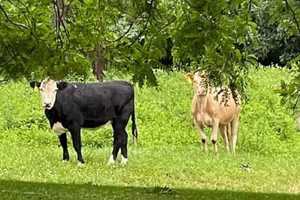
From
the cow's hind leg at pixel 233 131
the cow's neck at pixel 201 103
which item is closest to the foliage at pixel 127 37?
the cow's neck at pixel 201 103

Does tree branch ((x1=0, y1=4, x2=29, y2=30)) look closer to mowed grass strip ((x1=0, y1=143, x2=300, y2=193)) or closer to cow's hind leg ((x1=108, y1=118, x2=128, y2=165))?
mowed grass strip ((x1=0, y1=143, x2=300, y2=193))

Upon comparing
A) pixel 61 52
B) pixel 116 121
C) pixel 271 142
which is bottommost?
pixel 271 142

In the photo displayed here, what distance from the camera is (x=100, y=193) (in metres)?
9.90

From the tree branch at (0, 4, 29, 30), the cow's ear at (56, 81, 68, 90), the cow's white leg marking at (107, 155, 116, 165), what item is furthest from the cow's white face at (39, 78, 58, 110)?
the tree branch at (0, 4, 29, 30)

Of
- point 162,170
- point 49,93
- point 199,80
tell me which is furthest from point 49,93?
point 199,80

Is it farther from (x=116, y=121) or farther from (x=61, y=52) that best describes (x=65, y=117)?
(x=61, y=52)

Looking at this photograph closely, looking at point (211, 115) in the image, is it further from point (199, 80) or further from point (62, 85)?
point (62, 85)

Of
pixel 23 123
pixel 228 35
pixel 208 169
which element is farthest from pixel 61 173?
pixel 23 123

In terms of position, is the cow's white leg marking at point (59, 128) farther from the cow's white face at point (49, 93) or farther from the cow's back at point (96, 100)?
the cow's white face at point (49, 93)

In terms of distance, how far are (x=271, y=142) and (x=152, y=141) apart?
2.63 m

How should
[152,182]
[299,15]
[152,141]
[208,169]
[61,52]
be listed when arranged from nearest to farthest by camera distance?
[299,15] < [61,52] < [152,182] < [208,169] < [152,141]

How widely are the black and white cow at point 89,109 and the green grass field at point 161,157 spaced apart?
47 centimetres

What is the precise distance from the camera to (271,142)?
18.7 meters

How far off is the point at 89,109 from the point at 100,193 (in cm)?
419
